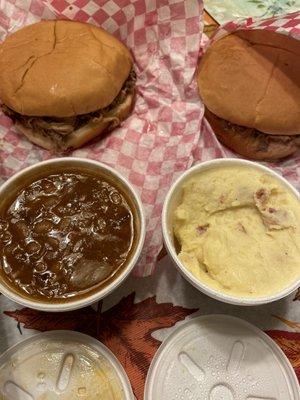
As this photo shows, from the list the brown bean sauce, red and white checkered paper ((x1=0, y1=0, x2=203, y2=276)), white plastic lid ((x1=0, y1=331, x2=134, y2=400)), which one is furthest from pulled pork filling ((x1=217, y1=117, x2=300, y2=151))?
white plastic lid ((x1=0, y1=331, x2=134, y2=400))

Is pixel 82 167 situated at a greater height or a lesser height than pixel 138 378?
greater

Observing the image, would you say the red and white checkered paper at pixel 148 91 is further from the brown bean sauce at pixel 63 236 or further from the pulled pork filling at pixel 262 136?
the brown bean sauce at pixel 63 236

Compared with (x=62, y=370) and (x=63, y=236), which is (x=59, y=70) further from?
(x=62, y=370)

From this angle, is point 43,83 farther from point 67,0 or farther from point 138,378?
point 138,378

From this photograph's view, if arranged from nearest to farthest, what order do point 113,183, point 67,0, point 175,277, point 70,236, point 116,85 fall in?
point 70,236 → point 113,183 → point 175,277 → point 116,85 → point 67,0

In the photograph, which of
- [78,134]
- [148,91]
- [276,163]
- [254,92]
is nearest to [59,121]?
[78,134]

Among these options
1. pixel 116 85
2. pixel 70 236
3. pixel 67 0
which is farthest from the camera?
pixel 67 0

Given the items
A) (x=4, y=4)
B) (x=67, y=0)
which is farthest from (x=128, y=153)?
(x=4, y=4)

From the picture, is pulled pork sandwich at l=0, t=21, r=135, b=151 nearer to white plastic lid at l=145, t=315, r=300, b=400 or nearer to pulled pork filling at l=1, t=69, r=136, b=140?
pulled pork filling at l=1, t=69, r=136, b=140
